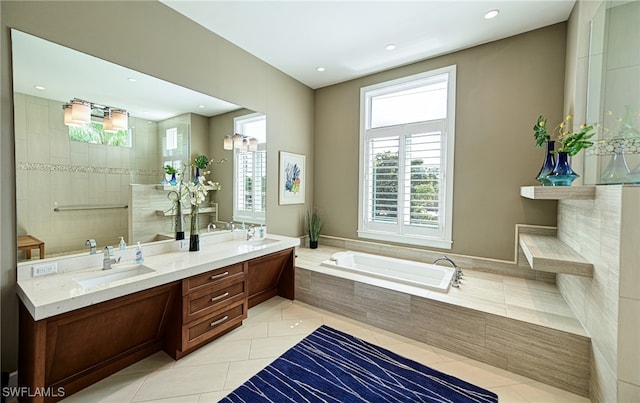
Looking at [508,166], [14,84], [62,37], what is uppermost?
[62,37]

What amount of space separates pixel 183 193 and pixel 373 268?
99.4 inches

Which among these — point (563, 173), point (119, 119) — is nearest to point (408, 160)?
point (563, 173)

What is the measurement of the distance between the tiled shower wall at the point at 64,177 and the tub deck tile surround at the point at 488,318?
203cm

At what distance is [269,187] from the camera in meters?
3.54

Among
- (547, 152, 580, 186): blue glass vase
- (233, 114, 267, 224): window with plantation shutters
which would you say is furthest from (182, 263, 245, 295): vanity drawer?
(547, 152, 580, 186): blue glass vase

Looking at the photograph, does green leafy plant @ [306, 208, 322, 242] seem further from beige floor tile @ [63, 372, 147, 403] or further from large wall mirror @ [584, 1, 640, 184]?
large wall mirror @ [584, 1, 640, 184]

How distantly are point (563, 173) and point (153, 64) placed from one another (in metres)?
3.53

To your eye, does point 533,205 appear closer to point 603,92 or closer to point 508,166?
point 508,166

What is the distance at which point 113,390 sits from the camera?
1.77m

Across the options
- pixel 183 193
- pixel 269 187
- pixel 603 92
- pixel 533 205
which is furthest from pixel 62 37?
pixel 533 205

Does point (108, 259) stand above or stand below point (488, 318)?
above

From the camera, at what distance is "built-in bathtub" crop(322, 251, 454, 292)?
2.89m

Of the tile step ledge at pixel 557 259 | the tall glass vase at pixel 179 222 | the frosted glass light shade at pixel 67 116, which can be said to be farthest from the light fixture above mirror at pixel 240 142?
the tile step ledge at pixel 557 259

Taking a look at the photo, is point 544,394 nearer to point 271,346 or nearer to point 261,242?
point 271,346
